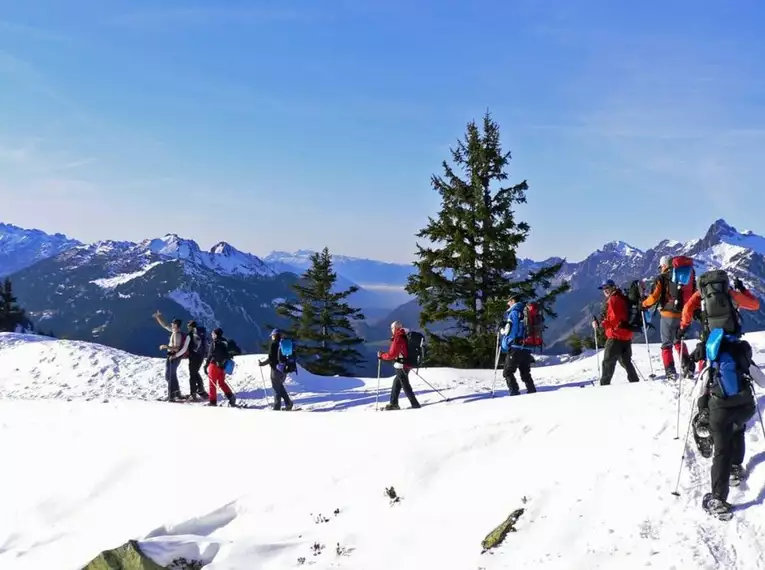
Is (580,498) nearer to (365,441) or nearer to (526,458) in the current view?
(526,458)

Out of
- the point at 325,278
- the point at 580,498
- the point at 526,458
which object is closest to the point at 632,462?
the point at 580,498

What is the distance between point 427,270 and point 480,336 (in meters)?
4.28

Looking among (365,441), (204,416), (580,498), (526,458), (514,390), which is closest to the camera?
(580,498)

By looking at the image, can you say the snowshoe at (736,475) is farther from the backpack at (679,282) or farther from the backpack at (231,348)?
the backpack at (231,348)

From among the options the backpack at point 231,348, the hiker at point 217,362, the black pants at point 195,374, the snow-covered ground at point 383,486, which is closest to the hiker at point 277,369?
the backpack at point 231,348

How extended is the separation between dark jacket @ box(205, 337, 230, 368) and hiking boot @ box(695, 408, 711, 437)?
12.3 meters

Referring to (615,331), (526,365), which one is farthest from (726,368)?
(526,365)

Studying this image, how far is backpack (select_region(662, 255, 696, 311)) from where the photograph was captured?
11.9 metres

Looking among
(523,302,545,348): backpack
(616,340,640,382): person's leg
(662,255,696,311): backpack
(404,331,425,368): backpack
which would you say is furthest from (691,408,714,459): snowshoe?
(404,331,425,368): backpack

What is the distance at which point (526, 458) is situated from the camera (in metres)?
9.57

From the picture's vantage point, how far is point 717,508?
23.6 ft

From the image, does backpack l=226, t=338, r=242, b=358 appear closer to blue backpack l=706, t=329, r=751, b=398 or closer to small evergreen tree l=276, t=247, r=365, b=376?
blue backpack l=706, t=329, r=751, b=398

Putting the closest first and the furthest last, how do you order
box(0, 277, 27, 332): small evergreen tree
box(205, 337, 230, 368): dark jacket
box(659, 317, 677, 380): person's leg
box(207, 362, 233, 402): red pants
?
box(659, 317, 677, 380): person's leg → box(205, 337, 230, 368): dark jacket → box(207, 362, 233, 402): red pants → box(0, 277, 27, 332): small evergreen tree

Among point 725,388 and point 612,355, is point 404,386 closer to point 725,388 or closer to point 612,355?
point 612,355
